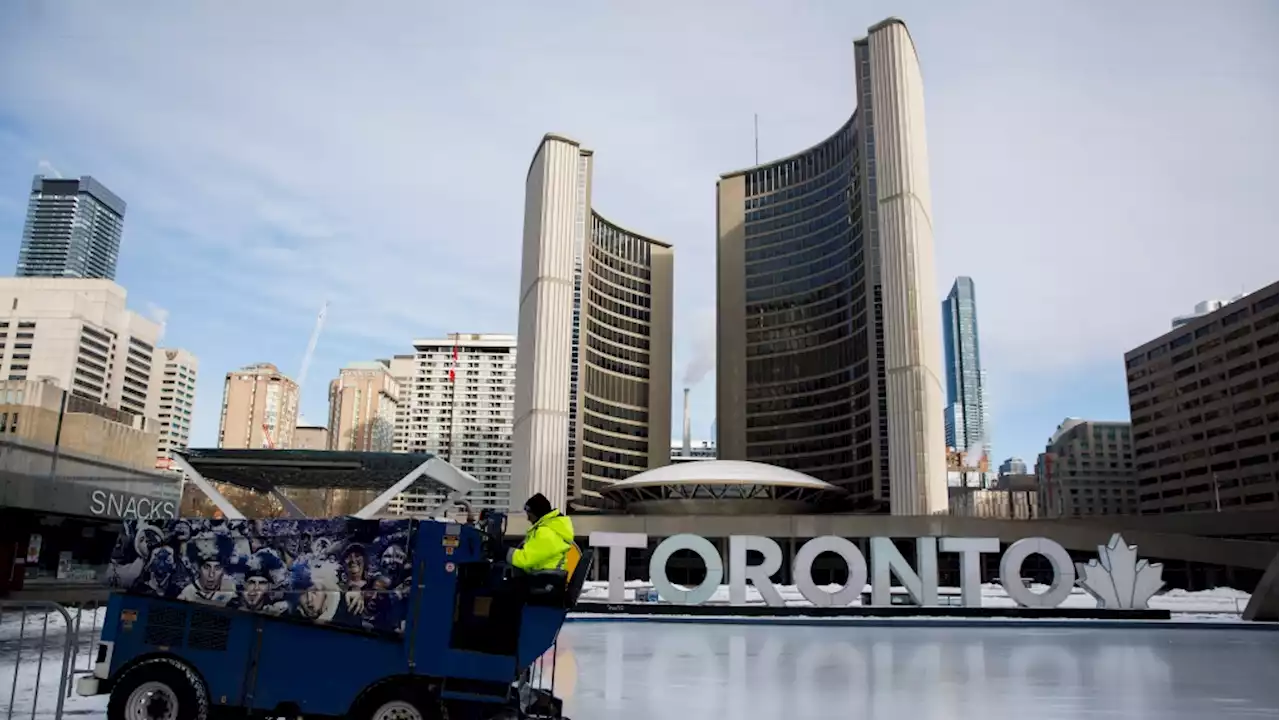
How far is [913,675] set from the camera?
50.3 ft

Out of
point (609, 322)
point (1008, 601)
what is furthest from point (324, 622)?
point (609, 322)

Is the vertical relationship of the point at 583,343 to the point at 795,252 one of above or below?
below

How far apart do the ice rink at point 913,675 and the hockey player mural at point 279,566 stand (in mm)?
3530

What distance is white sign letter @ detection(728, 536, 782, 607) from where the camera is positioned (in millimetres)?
30062

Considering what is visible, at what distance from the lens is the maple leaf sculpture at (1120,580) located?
30.2 meters

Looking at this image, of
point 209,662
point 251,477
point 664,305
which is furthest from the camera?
point 664,305

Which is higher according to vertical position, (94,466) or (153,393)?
(153,393)

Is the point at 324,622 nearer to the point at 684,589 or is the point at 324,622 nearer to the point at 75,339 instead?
the point at 684,589

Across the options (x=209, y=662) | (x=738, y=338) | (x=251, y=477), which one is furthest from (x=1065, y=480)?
(x=209, y=662)

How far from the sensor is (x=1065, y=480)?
185m

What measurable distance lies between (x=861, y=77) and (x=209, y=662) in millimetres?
101380

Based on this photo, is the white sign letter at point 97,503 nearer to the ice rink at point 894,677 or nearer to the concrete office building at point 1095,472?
the ice rink at point 894,677

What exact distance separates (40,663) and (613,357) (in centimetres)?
13441

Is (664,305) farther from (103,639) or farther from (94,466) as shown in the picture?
(103,639)
